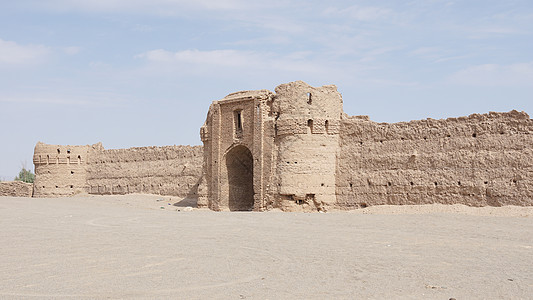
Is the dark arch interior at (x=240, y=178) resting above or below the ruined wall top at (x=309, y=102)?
below

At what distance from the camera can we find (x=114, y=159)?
129 ft

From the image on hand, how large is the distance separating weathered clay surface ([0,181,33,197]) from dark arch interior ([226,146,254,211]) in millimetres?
20629

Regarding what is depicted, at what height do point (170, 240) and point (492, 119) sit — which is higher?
point (492, 119)

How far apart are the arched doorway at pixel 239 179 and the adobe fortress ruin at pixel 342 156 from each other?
2.0 inches

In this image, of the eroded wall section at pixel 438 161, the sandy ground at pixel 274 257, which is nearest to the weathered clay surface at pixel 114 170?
the eroded wall section at pixel 438 161

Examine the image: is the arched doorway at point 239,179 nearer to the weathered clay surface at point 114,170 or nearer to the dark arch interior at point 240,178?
the dark arch interior at point 240,178

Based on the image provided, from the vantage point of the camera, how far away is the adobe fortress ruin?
20.4 meters

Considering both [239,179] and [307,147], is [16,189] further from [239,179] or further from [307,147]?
[307,147]

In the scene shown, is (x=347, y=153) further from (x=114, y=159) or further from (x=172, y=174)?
(x=114, y=159)

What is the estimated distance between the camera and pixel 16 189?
138 ft

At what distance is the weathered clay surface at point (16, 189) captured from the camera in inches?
1613

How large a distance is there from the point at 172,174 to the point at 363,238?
22.8 metres

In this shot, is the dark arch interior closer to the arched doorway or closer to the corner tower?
the arched doorway

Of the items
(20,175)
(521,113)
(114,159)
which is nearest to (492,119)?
(521,113)
